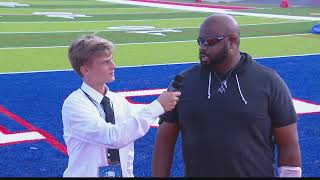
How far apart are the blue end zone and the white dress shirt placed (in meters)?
2.34

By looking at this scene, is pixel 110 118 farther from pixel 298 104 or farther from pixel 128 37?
pixel 128 37

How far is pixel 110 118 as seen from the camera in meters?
3.33

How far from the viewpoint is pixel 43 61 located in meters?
12.5

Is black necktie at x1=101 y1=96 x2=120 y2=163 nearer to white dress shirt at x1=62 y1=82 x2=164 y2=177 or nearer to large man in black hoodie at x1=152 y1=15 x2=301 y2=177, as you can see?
white dress shirt at x1=62 y1=82 x2=164 y2=177

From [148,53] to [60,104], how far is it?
18.5ft

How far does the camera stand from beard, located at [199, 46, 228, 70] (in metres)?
3.07

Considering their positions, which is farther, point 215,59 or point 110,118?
point 110,118

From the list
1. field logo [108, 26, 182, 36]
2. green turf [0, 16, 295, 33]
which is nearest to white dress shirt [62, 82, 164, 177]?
field logo [108, 26, 182, 36]

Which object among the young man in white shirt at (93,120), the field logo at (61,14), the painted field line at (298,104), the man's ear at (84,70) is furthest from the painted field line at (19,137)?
the field logo at (61,14)

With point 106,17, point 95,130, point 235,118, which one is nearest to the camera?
point 235,118

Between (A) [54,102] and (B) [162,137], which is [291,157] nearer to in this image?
(B) [162,137]

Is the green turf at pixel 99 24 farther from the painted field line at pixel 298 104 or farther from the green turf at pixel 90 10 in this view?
the painted field line at pixel 298 104

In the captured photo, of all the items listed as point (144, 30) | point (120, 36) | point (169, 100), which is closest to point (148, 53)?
point (120, 36)

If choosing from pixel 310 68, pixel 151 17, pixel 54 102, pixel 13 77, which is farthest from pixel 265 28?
pixel 54 102
